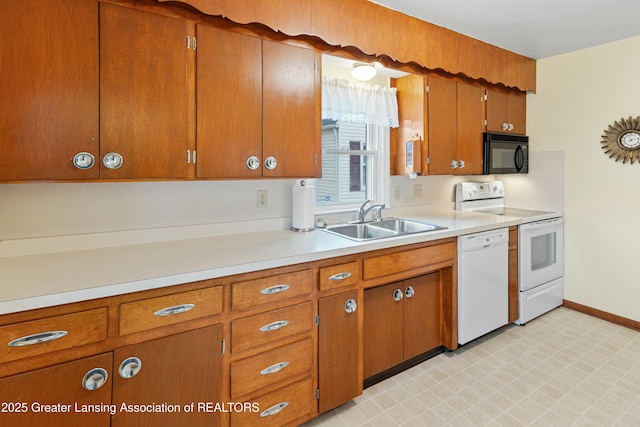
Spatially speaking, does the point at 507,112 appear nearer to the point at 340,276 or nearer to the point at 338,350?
the point at 340,276

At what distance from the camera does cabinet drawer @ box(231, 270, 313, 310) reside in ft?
4.86

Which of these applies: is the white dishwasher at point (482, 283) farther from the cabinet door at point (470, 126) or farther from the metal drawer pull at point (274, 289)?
the metal drawer pull at point (274, 289)

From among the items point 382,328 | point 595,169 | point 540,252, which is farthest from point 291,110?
point 595,169

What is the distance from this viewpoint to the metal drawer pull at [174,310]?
1311 mm

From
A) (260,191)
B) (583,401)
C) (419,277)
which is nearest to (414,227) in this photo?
(419,277)

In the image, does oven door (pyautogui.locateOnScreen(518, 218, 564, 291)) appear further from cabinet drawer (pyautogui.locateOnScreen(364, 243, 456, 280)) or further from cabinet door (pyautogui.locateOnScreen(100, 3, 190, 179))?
cabinet door (pyautogui.locateOnScreen(100, 3, 190, 179))

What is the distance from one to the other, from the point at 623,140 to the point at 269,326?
3.15 m

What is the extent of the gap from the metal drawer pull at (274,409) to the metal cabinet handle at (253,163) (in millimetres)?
1169

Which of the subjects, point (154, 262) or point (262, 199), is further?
point (262, 199)

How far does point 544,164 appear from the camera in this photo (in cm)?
328

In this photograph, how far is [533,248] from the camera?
A: 295 cm

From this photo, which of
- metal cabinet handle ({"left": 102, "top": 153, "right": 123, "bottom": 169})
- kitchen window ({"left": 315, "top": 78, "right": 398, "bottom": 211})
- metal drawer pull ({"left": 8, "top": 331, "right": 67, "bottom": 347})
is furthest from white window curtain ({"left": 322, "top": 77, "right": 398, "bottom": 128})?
metal drawer pull ({"left": 8, "top": 331, "right": 67, "bottom": 347})

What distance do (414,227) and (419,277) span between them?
1.49 feet

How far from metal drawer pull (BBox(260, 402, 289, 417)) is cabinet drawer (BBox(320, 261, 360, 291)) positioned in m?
0.57
